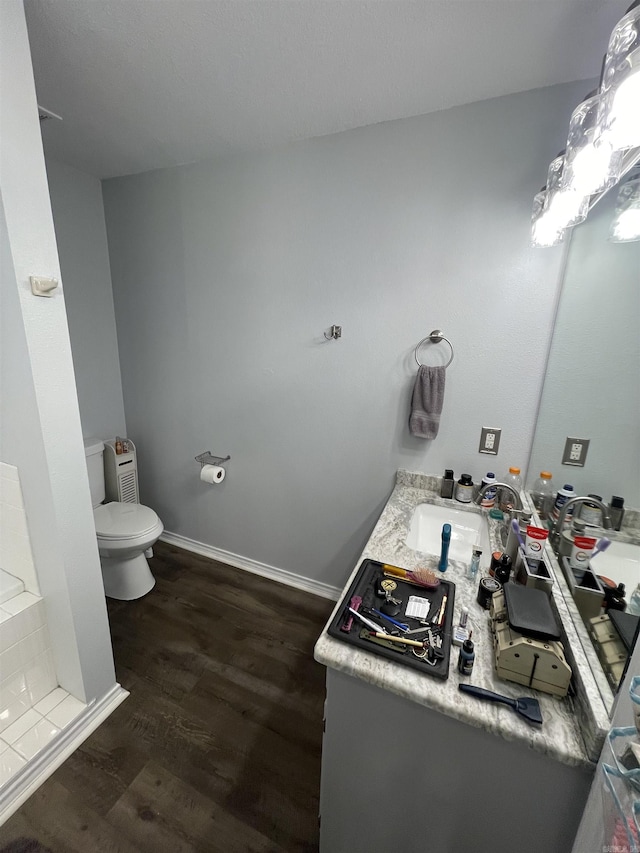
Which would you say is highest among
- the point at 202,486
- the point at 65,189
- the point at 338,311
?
the point at 65,189

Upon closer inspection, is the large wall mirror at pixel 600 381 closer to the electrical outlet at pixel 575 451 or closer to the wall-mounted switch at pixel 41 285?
the electrical outlet at pixel 575 451

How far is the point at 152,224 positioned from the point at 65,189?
49 cm

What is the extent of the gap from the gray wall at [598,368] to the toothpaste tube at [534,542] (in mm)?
266

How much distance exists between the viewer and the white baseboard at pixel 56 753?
1.16 meters

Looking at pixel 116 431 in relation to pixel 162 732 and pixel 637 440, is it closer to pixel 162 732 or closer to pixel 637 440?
pixel 162 732

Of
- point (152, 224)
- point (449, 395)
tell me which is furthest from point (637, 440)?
point (152, 224)

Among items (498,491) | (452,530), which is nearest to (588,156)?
(498,491)

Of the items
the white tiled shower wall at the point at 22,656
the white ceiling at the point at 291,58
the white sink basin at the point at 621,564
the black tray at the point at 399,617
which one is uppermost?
the white ceiling at the point at 291,58

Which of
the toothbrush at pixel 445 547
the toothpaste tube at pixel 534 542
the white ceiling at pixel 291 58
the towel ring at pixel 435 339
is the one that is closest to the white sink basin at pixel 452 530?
the toothbrush at pixel 445 547

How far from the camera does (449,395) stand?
159cm

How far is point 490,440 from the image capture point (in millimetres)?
1564

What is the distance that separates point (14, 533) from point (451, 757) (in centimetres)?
160

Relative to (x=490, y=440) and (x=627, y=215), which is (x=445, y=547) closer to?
(x=490, y=440)

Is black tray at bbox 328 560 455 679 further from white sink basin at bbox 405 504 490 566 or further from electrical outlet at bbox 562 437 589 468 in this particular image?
electrical outlet at bbox 562 437 589 468
